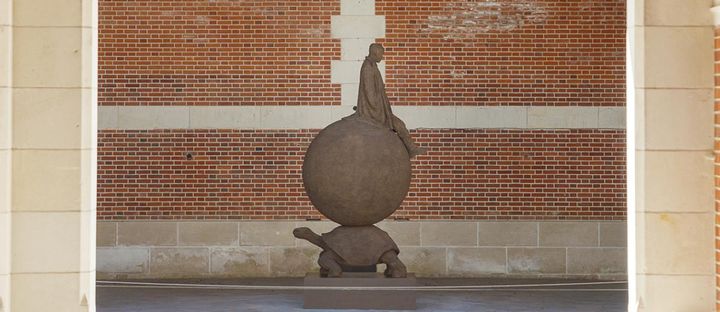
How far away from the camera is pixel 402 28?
1661cm

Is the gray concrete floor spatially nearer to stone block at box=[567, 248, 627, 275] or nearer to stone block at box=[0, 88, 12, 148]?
stone block at box=[567, 248, 627, 275]

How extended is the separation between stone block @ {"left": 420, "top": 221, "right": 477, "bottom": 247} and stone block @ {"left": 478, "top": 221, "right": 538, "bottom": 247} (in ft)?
0.38

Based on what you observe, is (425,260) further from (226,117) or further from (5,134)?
(5,134)

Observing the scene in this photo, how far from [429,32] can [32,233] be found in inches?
313

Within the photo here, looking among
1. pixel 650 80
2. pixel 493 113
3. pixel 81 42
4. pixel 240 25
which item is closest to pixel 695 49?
pixel 650 80

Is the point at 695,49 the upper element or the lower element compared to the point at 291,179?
Result: upper

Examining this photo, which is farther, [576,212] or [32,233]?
[576,212]

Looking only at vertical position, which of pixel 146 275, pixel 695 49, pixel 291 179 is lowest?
pixel 146 275

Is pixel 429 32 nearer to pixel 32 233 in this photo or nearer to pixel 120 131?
pixel 120 131

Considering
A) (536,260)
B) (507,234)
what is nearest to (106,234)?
(507,234)

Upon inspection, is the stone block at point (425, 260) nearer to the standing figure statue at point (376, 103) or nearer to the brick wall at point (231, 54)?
the brick wall at point (231, 54)

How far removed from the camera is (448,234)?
16.5 m

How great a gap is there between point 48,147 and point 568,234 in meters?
8.53

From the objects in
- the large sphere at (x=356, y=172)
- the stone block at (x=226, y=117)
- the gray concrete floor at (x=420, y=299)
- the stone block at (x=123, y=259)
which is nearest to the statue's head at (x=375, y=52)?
Result: the large sphere at (x=356, y=172)
